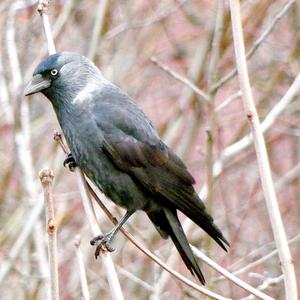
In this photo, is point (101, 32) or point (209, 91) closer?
point (209, 91)

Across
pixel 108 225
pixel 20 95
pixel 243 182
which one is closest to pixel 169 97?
pixel 243 182

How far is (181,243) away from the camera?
4.44 metres

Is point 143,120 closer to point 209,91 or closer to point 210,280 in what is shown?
point 209,91

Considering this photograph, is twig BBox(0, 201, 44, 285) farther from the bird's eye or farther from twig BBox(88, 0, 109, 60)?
the bird's eye

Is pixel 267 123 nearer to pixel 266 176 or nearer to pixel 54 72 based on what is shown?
pixel 54 72

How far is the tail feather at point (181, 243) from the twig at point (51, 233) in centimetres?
133

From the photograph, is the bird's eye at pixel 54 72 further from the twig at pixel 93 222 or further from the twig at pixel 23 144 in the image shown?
the twig at pixel 23 144

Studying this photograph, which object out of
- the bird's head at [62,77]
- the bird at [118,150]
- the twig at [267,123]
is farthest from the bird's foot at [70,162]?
the twig at [267,123]

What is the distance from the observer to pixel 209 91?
199 inches

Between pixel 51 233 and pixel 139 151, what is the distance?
62.3 inches

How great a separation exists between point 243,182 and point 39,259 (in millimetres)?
2091

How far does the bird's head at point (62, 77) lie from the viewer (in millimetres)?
4532

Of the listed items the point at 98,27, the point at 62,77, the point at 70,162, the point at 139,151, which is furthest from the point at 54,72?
the point at 98,27

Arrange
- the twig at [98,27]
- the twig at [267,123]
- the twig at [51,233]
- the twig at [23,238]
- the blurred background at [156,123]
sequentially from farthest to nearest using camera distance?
the twig at [98,27] → the blurred background at [156,123] → the twig at [23,238] → the twig at [267,123] → the twig at [51,233]
